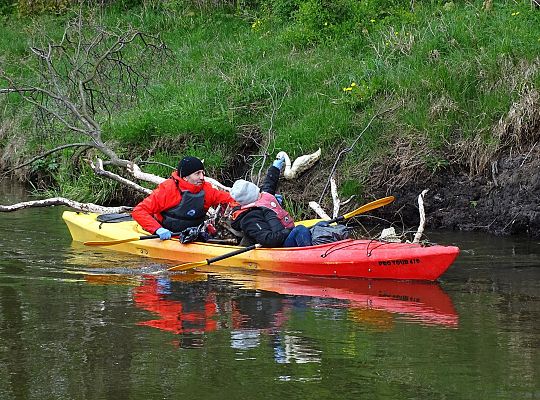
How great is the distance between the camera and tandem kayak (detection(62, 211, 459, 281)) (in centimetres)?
962

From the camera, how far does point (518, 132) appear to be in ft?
40.7

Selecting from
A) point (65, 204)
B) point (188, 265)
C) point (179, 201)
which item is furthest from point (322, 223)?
point (65, 204)

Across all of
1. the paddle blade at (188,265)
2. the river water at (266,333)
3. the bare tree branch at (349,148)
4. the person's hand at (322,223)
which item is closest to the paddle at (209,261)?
the paddle blade at (188,265)

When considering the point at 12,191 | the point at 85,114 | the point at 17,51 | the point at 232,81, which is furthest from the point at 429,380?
the point at 17,51

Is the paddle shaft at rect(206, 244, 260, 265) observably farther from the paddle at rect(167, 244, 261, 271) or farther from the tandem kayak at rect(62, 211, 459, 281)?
the tandem kayak at rect(62, 211, 459, 281)

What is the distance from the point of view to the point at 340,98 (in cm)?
1434

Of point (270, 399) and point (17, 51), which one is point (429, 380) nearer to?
point (270, 399)

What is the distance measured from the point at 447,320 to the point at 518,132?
4.79m

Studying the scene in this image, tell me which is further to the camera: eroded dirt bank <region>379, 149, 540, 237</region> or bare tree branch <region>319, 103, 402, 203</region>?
bare tree branch <region>319, 103, 402, 203</region>

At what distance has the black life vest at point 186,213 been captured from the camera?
36.4 feet

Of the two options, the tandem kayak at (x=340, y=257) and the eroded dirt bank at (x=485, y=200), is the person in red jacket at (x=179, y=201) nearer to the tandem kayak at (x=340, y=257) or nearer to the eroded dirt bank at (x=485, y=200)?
the tandem kayak at (x=340, y=257)

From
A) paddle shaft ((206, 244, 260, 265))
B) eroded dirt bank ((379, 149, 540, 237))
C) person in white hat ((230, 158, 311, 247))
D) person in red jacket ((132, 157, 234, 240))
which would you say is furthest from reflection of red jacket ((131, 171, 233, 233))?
eroded dirt bank ((379, 149, 540, 237))

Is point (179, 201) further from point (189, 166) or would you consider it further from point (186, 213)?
point (189, 166)

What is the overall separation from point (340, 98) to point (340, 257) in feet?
15.6
